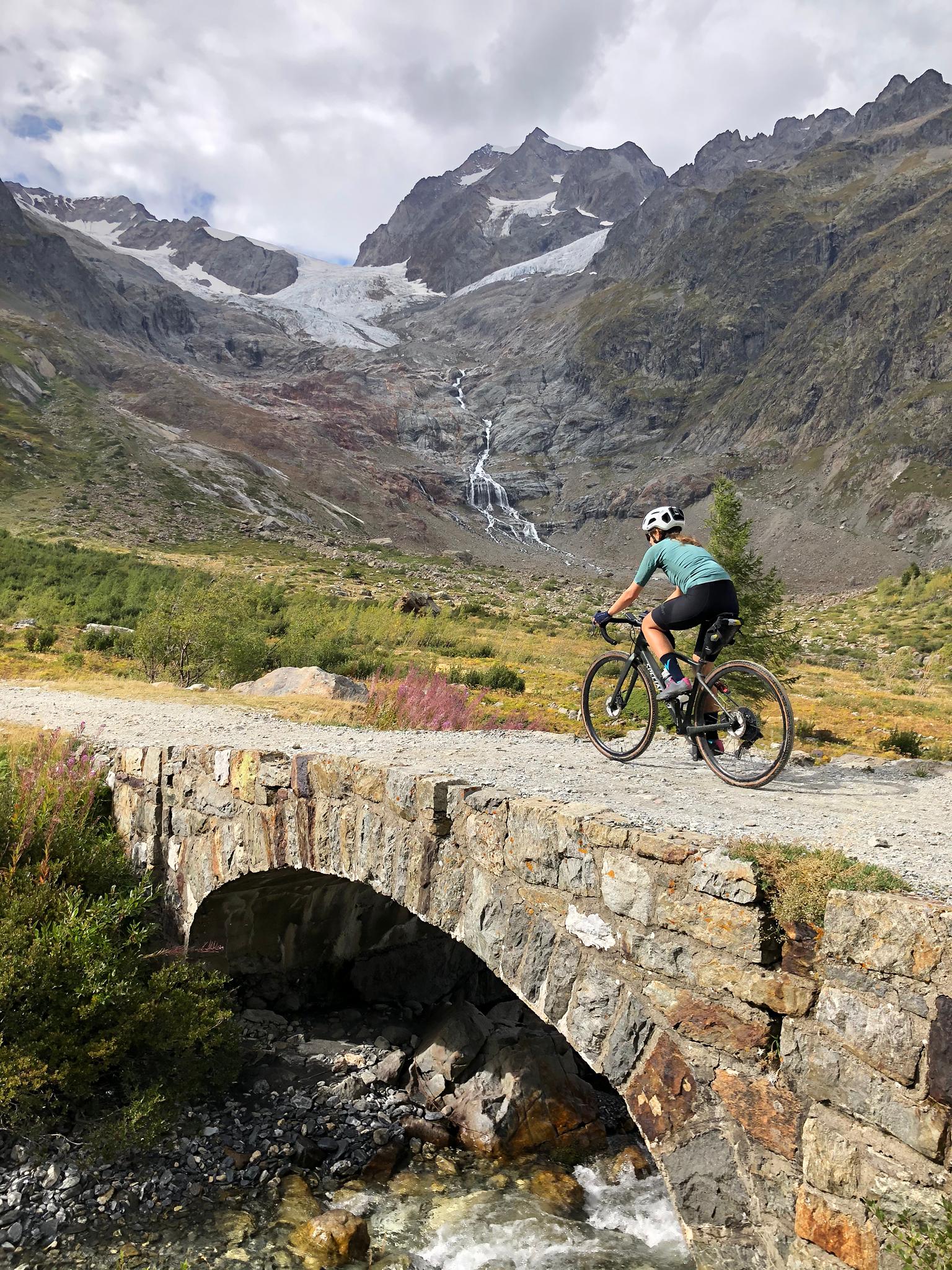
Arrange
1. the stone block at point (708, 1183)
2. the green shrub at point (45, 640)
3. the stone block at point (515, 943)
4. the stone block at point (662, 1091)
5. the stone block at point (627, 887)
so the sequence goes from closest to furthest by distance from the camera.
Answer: the stone block at point (708, 1183)
the stone block at point (662, 1091)
the stone block at point (627, 887)
the stone block at point (515, 943)
the green shrub at point (45, 640)

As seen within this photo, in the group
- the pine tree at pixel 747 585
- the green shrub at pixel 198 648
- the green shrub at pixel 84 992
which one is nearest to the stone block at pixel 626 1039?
the green shrub at pixel 84 992

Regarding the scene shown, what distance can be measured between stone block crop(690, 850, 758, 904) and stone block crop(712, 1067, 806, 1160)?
903mm

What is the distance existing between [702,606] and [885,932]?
11.6ft

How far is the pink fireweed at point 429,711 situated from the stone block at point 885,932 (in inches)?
280

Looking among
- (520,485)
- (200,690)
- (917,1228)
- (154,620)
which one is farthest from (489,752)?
(520,485)

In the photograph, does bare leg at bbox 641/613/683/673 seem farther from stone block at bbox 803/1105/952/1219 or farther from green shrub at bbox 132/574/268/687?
green shrub at bbox 132/574/268/687

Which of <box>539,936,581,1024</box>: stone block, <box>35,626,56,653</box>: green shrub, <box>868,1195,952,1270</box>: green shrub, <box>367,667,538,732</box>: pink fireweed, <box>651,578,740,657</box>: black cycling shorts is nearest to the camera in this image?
<box>868,1195,952,1270</box>: green shrub

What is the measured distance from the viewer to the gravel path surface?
4.67 m

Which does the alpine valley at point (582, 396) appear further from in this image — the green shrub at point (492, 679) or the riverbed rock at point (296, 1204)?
the riverbed rock at point (296, 1204)

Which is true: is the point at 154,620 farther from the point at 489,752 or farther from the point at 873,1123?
the point at 873,1123

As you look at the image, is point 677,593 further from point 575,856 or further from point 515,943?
point 515,943

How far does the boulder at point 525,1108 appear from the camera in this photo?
7254 mm

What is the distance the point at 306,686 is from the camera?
1406 cm

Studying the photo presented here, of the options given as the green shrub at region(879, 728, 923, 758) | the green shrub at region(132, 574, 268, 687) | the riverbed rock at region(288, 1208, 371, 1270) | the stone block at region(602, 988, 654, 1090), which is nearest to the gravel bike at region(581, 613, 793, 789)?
the stone block at region(602, 988, 654, 1090)
